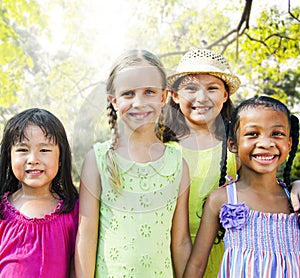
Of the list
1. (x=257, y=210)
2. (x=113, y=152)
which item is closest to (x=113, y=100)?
(x=113, y=152)

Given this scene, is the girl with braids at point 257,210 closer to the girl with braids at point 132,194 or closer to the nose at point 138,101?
the girl with braids at point 132,194

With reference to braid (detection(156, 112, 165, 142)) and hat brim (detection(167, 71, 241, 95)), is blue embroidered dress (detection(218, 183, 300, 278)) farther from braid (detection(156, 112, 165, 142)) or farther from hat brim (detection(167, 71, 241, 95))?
hat brim (detection(167, 71, 241, 95))

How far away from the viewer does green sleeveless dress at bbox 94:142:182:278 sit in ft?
5.49

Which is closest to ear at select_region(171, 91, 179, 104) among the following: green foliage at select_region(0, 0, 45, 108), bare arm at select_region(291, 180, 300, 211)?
bare arm at select_region(291, 180, 300, 211)

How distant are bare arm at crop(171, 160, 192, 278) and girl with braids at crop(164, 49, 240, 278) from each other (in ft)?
0.51

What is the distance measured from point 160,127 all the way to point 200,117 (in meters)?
0.23

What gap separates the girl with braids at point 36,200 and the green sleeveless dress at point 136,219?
0.15 m

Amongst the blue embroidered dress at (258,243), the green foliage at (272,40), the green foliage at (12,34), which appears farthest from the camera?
the green foliage at (272,40)

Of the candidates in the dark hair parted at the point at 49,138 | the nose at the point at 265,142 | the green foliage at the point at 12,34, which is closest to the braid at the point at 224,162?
the nose at the point at 265,142

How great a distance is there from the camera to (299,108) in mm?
10562

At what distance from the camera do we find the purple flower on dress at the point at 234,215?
167 cm

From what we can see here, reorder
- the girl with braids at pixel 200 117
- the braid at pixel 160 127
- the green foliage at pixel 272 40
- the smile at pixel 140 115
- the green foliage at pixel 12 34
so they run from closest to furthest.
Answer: the smile at pixel 140 115
the braid at pixel 160 127
the girl with braids at pixel 200 117
the green foliage at pixel 12 34
the green foliage at pixel 272 40

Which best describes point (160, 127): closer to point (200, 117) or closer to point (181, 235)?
point (200, 117)

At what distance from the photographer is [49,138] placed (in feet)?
5.81
